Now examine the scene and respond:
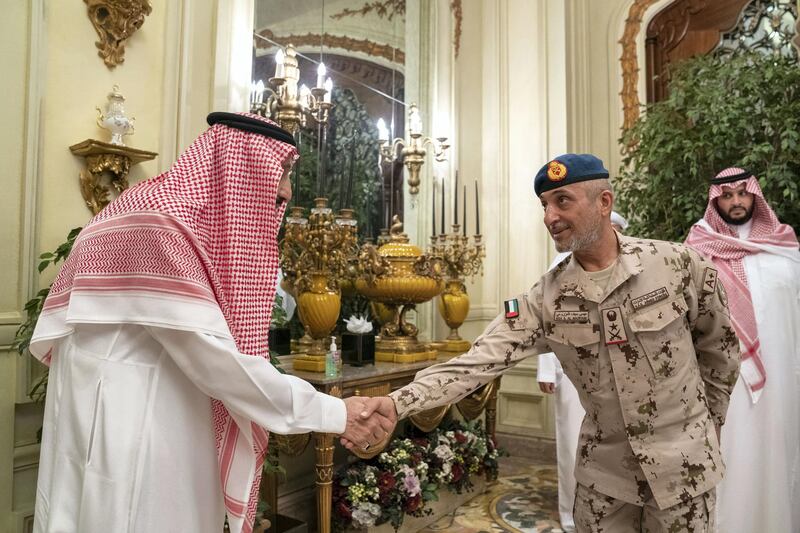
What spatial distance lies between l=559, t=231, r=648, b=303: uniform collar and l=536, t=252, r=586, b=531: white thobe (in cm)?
149

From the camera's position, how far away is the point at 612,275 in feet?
5.53

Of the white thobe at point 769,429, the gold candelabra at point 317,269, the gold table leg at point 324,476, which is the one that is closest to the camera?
the gold table leg at point 324,476

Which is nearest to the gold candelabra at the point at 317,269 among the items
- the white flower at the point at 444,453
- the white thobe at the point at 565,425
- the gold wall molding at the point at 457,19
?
the white flower at the point at 444,453

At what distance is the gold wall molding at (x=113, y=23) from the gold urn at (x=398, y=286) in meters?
1.61

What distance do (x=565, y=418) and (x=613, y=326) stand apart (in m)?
1.78

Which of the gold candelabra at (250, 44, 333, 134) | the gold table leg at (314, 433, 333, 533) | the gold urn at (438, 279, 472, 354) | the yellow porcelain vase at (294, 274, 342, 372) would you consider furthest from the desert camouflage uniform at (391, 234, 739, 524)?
the gold urn at (438, 279, 472, 354)

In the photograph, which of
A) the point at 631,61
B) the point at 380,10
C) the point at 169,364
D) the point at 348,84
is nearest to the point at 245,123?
the point at 169,364

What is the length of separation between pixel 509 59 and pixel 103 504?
15.4 feet

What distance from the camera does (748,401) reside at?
2.87 meters

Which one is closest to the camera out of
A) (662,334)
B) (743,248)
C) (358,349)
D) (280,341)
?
(662,334)

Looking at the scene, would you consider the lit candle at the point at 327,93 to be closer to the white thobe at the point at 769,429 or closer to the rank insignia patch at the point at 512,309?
the rank insignia patch at the point at 512,309

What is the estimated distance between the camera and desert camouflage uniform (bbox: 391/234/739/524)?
1.58m

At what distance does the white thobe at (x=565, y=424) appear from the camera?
3.22 meters

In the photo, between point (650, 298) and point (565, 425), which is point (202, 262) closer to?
point (650, 298)
